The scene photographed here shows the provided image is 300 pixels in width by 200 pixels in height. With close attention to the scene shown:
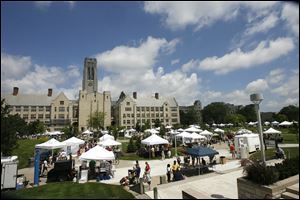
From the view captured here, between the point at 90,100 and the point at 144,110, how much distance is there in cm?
2650

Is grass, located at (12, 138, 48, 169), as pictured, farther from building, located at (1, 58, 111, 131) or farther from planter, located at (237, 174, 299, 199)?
building, located at (1, 58, 111, 131)

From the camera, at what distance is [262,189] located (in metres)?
9.29

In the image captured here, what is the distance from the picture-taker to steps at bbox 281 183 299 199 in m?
8.78

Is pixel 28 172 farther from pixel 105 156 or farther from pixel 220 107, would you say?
pixel 220 107

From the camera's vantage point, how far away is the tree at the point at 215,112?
12975 cm

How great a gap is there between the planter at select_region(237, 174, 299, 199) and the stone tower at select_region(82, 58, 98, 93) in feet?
361

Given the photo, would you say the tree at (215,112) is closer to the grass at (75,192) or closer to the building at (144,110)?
the building at (144,110)

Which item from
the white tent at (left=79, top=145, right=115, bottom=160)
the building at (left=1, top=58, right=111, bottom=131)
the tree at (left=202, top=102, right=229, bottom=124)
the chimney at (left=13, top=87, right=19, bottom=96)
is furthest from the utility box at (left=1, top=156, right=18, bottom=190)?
the tree at (left=202, top=102, right=229, bottom=124)

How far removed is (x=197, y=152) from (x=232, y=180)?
3.78 meters

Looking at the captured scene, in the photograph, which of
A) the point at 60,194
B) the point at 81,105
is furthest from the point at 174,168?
the point at 81,105

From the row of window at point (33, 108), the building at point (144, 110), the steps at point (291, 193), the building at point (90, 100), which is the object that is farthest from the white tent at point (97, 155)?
the row of window at point (33, 108)

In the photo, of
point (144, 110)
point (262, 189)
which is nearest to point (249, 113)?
point (144, 110)

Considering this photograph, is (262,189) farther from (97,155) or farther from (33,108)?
(33,108)

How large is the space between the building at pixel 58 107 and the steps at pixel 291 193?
96.7 metres
